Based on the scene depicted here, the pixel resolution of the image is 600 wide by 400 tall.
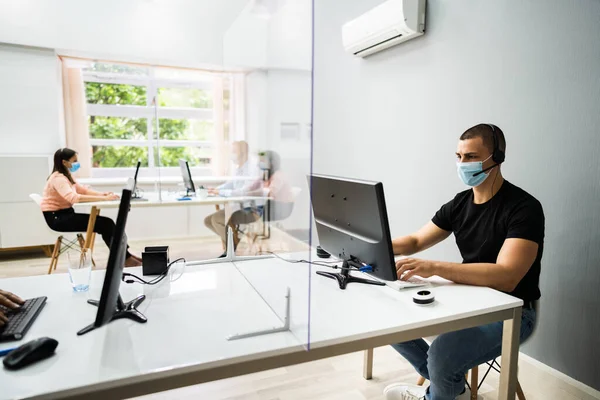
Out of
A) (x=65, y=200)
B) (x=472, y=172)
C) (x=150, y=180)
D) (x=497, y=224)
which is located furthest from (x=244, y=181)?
(x=150, y=180)

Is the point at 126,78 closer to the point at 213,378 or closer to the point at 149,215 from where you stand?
the point at 149,215

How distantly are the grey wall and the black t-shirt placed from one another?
1.31 feet

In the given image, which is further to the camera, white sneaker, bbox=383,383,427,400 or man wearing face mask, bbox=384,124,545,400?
white sneaker, bbox=383,383,427,400

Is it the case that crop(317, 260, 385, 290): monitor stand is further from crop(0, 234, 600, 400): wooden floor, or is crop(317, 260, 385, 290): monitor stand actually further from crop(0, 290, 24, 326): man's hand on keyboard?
crop(0, 290, 24, 326): man's hand on keyboard

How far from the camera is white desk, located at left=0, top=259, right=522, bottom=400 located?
924mm

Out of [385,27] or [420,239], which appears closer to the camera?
[420,239]

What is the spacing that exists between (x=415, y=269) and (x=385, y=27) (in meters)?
1.88

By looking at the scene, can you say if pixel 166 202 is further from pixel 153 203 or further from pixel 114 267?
pixel 114 267

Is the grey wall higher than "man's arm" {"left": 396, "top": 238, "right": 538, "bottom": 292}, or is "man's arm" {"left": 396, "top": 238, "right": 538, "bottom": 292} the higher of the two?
the grey wall

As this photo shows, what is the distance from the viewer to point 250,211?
2.51m

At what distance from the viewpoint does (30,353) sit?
37.6 inches

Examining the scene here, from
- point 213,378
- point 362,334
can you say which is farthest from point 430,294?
point 213,378

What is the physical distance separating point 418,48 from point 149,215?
13.4 ft

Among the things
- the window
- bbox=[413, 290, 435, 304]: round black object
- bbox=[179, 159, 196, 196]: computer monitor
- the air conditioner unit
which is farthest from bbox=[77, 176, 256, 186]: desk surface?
bbox=[413, 290, 435, 304]: round black object
